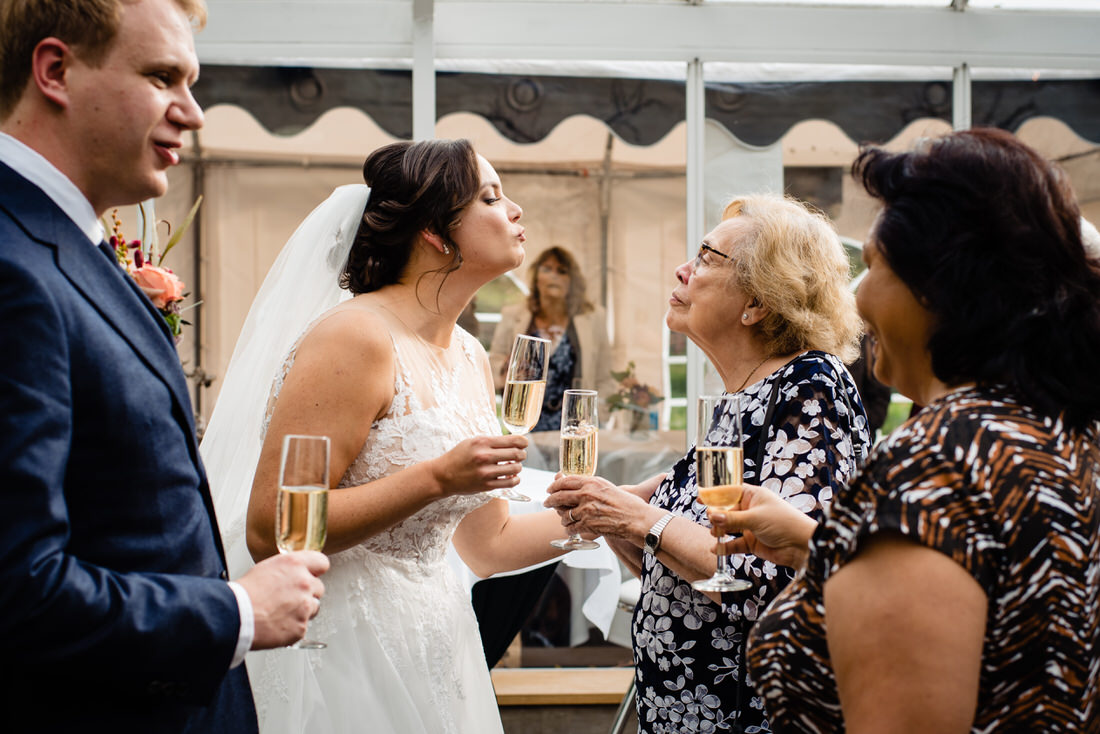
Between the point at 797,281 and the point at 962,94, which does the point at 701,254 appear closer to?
the point at 797,281

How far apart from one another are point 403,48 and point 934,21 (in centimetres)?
311

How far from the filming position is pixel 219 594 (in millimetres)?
1387

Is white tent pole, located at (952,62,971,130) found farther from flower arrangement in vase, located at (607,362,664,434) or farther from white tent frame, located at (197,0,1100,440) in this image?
flower arrangement in vase, located at (607,362,664,434)

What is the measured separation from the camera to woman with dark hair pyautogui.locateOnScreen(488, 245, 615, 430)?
614cm

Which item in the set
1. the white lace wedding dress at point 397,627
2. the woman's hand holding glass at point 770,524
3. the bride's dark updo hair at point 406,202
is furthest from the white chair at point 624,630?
the bride's dark updo hair at point 406,202

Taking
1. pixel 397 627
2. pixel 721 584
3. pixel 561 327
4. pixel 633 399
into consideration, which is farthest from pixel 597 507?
pixel 561 327

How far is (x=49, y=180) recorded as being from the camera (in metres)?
1.42

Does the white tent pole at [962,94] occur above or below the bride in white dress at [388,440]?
above

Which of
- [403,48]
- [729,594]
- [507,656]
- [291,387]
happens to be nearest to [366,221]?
[291,387]

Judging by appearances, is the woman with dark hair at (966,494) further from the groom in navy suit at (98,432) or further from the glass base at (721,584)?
the groom in navy suit at (98,432)

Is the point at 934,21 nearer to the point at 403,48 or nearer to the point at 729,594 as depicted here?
the point at 403,48

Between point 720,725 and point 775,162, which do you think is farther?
point 775,162

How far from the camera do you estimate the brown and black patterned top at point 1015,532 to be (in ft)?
4.07

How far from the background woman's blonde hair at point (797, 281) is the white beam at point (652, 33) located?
3.37 meters
